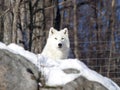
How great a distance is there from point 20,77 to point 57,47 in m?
2.13

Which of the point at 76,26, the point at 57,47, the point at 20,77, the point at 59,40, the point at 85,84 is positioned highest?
the point at 76,26

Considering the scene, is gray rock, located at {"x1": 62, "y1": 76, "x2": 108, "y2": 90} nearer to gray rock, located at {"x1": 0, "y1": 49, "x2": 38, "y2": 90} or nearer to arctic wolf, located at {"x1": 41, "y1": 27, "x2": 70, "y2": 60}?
gray rock, located at {"x1": 0, "y1": 49, "x2": 38, "y2": 90}

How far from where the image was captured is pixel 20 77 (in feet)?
17.9

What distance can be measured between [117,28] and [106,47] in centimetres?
205

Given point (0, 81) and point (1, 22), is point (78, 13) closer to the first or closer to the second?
point (1, 22)

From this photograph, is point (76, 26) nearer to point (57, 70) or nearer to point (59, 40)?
point (59, 40)

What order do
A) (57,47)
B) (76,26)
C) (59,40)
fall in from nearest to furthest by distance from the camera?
(57,47)
(59,40)
(76,26)

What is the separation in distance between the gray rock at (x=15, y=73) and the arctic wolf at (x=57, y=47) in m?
1.62

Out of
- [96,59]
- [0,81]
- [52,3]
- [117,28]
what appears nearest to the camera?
[0,81]

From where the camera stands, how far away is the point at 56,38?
766cm

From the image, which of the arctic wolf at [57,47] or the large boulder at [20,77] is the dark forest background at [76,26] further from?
the large boulder at [20,77]

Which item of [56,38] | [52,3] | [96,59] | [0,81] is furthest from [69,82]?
[52,3]

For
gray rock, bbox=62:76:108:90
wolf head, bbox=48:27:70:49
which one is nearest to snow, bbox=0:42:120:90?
gray rock, bbox=62:76:108:90

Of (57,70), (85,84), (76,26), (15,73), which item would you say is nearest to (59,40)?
(57,70)
